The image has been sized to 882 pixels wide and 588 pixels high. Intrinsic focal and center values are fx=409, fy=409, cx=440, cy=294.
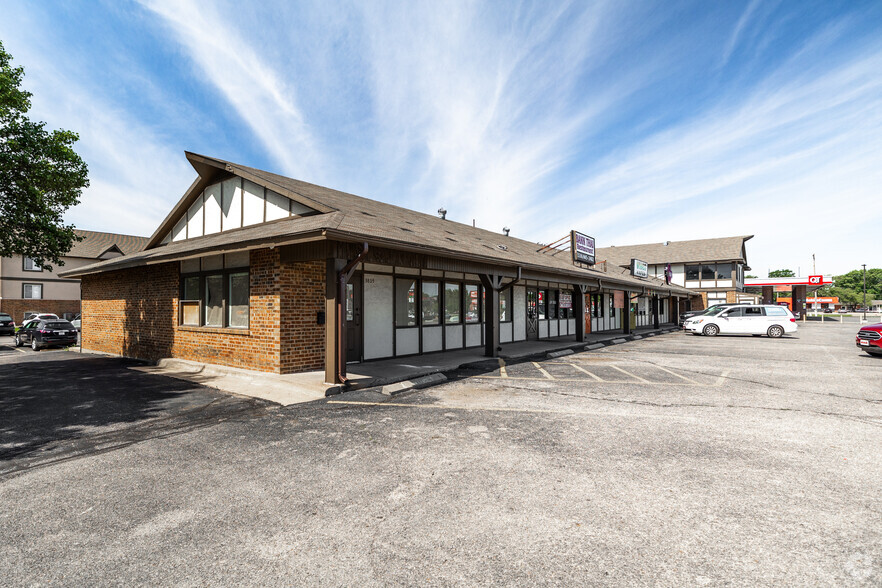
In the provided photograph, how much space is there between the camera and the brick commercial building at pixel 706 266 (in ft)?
133

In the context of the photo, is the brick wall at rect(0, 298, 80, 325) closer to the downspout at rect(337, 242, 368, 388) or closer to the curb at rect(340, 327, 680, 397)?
the downspout at rect(337, 242, 368, 388)

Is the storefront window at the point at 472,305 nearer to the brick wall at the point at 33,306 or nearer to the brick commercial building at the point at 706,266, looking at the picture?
the brick commercial building at the point at 706,266

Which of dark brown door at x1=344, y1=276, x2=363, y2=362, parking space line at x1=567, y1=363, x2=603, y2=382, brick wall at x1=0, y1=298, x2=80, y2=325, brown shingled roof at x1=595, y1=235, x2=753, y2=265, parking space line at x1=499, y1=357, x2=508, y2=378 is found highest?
brown shingled roof at x1=595, y1=235, x2=753, y2=265

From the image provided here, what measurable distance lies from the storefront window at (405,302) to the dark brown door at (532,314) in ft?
24.0

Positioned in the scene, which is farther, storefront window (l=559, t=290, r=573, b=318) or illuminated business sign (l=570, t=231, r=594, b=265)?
illuminated business sign (l=570, t=231, r=594, b=265)

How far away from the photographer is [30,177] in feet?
45.3

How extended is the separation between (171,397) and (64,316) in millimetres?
40130

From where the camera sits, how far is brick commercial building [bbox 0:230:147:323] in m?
34.3

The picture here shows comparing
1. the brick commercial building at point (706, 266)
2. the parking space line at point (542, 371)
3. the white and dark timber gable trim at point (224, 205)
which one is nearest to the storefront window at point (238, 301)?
the white and dark timber gable trim at point (224, 205)

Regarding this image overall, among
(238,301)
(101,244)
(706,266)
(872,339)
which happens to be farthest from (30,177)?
(706,266)

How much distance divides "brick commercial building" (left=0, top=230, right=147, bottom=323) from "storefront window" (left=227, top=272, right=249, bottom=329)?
3301cm

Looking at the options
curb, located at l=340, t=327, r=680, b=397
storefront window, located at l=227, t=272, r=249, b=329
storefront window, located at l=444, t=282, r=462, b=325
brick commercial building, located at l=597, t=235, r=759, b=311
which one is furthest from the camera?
brick commercial building, located at l=597, t=235, r=759, b=311

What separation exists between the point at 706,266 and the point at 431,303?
1571 inches

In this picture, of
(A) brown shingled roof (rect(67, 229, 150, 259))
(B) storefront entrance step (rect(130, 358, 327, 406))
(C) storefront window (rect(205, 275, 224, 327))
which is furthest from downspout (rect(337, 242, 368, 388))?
(A) brown shingled roof (rect(67, 229, 150, 259))
